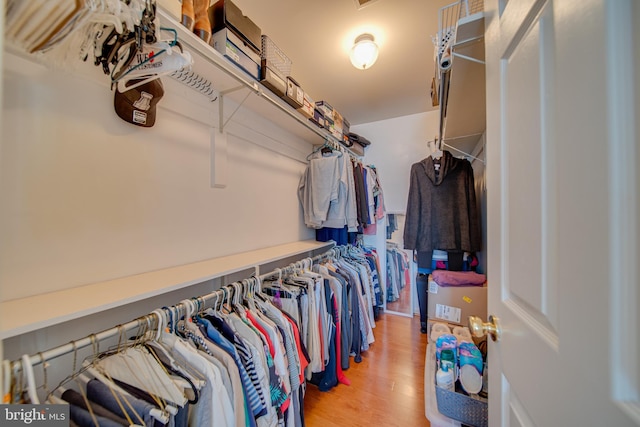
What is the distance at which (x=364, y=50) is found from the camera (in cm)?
154

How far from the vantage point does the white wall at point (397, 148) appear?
2.78m

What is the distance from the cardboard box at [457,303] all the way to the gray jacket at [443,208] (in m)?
0.38

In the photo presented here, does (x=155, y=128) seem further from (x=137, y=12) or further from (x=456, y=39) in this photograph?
(x=456, y=39)

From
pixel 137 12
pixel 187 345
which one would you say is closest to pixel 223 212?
pixel 187 345

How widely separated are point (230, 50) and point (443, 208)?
6.72 ft

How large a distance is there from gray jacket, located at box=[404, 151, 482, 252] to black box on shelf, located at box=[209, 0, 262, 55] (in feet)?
5.87

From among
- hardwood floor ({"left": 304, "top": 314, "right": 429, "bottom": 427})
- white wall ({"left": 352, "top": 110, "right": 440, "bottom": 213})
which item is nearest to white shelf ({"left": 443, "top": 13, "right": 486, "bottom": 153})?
white wall ({"left": 352, "top": 110, "right": 440, "bottom": 213})

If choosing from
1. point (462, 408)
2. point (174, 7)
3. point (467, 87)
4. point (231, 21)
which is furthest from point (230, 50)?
point (462, 408)

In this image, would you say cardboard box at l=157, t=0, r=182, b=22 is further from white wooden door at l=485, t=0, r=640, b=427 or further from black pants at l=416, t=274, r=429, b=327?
black pants at l=416, t=274, r=429, b=327

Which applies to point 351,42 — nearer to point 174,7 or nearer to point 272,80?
point 272,80

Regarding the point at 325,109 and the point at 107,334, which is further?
the point at 325,109

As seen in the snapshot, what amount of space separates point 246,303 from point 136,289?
527mm

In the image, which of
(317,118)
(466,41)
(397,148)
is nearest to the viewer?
(466,41)

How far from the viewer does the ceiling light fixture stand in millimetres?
1534
